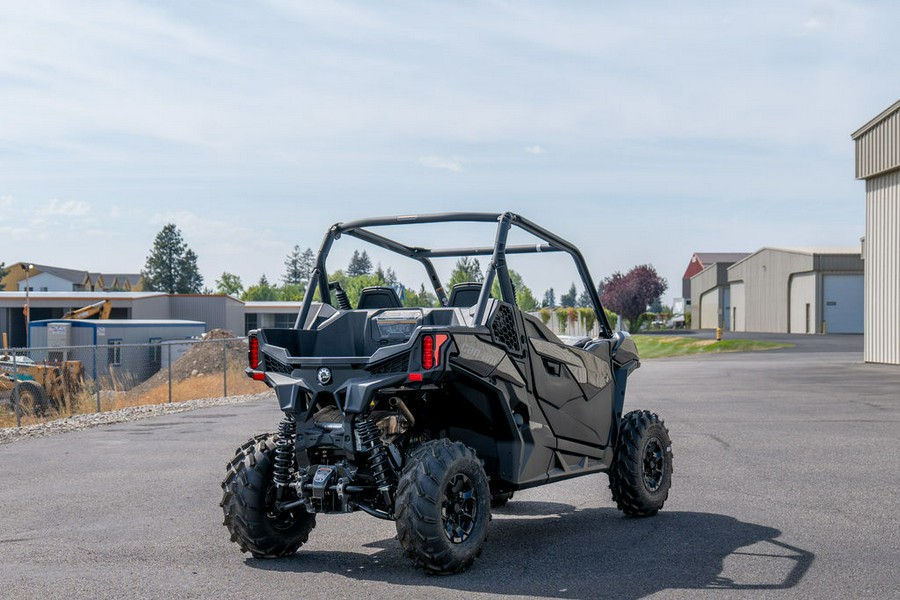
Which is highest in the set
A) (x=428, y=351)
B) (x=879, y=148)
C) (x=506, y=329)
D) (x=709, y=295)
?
(x=879, y=148)

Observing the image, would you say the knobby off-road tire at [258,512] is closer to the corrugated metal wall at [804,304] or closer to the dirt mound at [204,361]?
the dirt mound at [204,361]

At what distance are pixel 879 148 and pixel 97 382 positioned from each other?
83.8 feet

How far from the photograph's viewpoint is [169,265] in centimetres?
14038

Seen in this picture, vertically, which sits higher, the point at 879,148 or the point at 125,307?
the point at 879,148

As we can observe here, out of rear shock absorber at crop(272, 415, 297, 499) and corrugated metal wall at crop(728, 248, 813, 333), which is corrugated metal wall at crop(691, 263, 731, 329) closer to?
corrugated metal wall at crop(728, 248, 813, 333)

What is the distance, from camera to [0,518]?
8.72 meters

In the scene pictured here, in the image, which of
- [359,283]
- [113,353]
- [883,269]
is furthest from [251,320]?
[883,269]

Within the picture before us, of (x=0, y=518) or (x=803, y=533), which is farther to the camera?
(x=0, y=518)

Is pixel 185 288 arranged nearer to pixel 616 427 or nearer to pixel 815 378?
pixel 815 378

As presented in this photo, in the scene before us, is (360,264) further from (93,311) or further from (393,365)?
(393,365)

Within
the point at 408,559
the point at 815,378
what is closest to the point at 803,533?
the point at 408,559

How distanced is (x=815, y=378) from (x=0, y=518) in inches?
900

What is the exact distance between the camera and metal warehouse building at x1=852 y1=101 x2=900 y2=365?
108 feet

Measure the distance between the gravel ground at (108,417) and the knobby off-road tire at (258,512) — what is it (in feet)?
32.7
